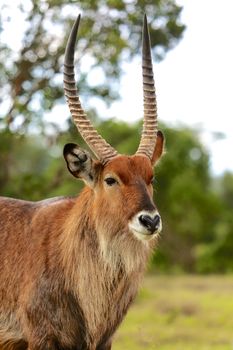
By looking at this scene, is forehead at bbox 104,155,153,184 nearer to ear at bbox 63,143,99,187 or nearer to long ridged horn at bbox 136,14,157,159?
ear at bbox 63,143,99,187

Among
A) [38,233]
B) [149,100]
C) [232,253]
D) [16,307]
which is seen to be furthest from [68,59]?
[232,253]

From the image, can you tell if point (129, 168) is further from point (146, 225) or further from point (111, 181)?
point (146, 225)

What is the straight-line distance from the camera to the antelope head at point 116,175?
7879 mm

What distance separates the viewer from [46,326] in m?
8.24

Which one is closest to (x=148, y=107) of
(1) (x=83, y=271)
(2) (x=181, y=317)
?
(1) (x=83, y=271)

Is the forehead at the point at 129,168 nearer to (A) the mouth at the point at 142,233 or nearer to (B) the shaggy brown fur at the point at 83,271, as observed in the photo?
(B) the shaggy brown fur at the point at 83,271

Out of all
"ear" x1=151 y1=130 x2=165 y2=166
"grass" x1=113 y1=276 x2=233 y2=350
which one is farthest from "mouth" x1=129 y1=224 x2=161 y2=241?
"grass" x1=113 y1=276 x2=233 y2=350

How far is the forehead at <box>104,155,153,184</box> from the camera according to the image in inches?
321

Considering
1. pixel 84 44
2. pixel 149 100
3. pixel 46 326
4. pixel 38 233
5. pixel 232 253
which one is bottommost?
pixel 232 253

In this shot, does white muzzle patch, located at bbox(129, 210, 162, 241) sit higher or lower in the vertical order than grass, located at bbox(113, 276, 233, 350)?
higher

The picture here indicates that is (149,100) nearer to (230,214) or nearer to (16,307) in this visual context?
(16,307)

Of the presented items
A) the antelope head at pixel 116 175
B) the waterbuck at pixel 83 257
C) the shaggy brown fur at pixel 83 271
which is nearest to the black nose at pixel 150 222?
the antelope head at pixel 116 175

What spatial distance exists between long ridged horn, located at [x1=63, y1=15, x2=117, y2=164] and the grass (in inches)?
176

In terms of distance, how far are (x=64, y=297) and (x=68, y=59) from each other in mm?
2061
